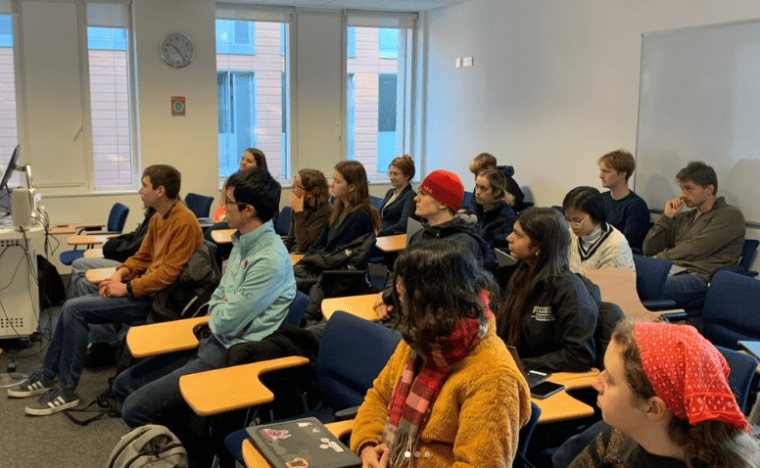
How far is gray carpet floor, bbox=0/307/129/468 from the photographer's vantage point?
3.38m

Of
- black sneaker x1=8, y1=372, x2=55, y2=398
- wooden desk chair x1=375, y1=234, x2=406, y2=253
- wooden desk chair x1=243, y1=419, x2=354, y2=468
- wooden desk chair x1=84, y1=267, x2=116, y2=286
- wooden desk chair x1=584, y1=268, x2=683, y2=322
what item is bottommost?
black sneaker x1=8, y1=372, x2=55, y2=398

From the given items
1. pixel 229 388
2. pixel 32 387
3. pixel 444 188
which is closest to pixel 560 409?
pixel 229 388

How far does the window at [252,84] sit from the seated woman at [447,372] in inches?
262

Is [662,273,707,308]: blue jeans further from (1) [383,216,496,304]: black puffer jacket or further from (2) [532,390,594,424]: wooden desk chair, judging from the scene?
(2) [532,390,594,424]: wooden desk chair

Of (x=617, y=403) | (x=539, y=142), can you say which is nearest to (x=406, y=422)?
(x=617, y=403)

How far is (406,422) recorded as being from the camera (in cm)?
191

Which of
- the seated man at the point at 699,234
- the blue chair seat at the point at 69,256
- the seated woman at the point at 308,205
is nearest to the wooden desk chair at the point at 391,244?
the seated woman at the point at 308,205

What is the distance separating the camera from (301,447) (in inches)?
76.1

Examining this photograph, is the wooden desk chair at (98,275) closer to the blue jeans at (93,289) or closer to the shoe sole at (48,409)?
the blue jeans at (93,289)

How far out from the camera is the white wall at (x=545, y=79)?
19.0 feet

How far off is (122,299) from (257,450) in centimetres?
227

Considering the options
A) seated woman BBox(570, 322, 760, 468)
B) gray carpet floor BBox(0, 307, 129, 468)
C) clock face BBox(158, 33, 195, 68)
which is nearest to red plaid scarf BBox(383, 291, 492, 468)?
seated woman BBox(570, 322, 760, 468)

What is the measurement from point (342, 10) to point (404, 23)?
2.75 feet

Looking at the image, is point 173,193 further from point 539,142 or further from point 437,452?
point 539,142
